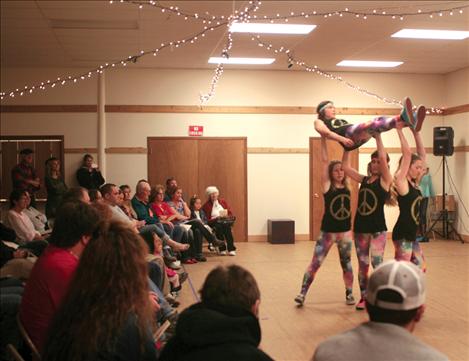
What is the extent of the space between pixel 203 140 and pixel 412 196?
241 inches

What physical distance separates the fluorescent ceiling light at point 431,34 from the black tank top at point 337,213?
3.60 metres

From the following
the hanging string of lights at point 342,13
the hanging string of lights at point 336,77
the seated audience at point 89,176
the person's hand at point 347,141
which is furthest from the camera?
the seated audience at point 89,176

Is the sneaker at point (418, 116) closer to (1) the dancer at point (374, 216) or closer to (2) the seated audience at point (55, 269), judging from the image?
(1) the dancer at point (374, 216)

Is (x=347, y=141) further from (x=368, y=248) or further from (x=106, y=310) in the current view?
(x=106, y=310)

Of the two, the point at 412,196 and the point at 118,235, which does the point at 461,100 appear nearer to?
the point at 412,196

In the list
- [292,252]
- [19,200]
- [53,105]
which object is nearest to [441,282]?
[292,252]

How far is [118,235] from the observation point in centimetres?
211

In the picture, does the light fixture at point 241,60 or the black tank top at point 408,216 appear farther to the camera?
the light fixture at point 241,60

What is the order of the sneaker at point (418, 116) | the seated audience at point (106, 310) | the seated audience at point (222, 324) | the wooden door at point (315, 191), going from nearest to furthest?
1. the seated audience at point (222, 324)
2. the seated audience at point (106, 310)
3. the sneaker at point (418, 116)
4. the wooden door at point (315, 191)

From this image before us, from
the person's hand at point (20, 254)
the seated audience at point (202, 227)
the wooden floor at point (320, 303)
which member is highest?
the person's hand at point (20, 254)

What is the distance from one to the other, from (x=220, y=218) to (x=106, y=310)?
7.46 metres

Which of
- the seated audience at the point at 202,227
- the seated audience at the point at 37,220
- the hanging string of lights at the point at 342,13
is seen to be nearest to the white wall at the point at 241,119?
the seated audience at the point at 202,227

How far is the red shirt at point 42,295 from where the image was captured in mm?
2432

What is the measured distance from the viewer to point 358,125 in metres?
5.35
